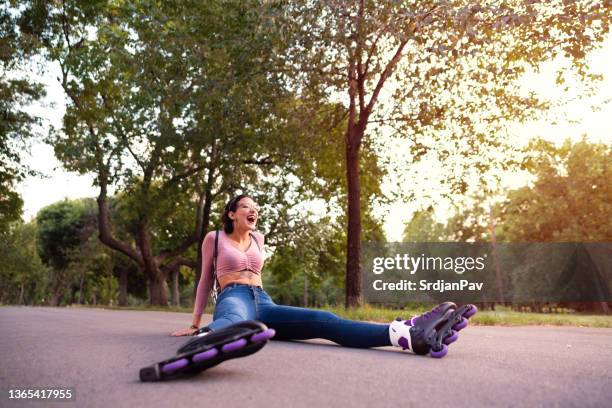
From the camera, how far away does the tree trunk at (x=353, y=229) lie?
50.9 feet

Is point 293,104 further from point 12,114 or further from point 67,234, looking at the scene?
point 67,234

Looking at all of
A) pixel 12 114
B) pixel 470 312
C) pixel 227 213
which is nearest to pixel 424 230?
pixel 12 114

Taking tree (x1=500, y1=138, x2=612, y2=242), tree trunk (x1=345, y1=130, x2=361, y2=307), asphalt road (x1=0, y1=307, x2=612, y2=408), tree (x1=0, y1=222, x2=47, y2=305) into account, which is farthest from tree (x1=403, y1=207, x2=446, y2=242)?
asphalt road (x1=0, y1=307, x2=612, y2=408)

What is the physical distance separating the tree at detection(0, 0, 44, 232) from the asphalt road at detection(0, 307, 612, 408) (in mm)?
15826

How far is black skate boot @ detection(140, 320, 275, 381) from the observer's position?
10.2 feet

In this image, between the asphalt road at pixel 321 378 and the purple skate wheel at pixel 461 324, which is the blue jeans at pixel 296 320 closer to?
the asphalt road at pixel 321 378

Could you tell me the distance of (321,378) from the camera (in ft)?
11.7

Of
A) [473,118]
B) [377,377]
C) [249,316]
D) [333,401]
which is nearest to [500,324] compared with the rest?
[473,118]

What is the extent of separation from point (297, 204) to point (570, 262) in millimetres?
15457

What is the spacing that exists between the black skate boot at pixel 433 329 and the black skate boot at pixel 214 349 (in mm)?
1757

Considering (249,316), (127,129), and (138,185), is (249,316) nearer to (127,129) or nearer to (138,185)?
(127,129)

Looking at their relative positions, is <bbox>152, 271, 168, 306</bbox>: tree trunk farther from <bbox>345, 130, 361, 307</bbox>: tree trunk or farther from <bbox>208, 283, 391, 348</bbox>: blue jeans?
<bbox>208, 283, 391, 348</bbox>: blue jeans

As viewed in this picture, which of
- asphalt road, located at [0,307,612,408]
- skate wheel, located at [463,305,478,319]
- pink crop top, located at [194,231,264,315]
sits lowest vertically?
asphalt road, located at [0,307,612,408]

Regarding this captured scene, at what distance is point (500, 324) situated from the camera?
40.1ft
